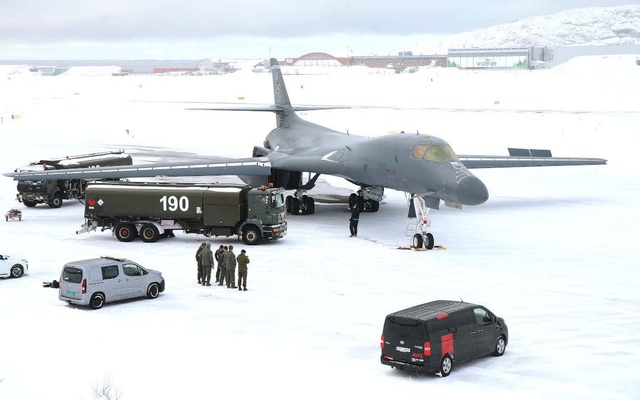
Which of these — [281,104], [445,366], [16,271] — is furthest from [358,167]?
[445,366]

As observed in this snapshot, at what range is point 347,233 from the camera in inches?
1448

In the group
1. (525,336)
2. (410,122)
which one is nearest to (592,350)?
(525,336)

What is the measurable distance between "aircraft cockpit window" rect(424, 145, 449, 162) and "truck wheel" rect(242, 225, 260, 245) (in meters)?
7.13

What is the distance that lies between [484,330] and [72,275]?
447 inches

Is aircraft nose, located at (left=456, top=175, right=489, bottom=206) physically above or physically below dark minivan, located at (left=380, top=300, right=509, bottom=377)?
above

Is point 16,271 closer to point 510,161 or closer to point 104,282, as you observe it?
point 104,282

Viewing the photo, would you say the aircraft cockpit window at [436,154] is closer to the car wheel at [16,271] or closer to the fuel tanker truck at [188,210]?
the fuel tanker truck at [188,210]

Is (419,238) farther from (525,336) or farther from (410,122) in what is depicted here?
(410,122)

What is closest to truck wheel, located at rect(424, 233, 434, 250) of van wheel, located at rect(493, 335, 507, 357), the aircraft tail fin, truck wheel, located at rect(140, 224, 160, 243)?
truck wheel, located at rect(140, 224, 160, 243)

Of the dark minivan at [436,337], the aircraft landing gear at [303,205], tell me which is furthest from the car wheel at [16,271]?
the aircraft landing gear at [303,205]

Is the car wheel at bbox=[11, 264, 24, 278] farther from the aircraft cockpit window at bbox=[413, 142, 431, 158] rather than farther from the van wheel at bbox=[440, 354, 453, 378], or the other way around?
the aircraft cockpit window at bbox=[413, 142, 431, 158]

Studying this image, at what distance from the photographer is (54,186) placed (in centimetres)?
4328

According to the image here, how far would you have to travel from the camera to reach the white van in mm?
24000

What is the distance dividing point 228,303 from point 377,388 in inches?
314
